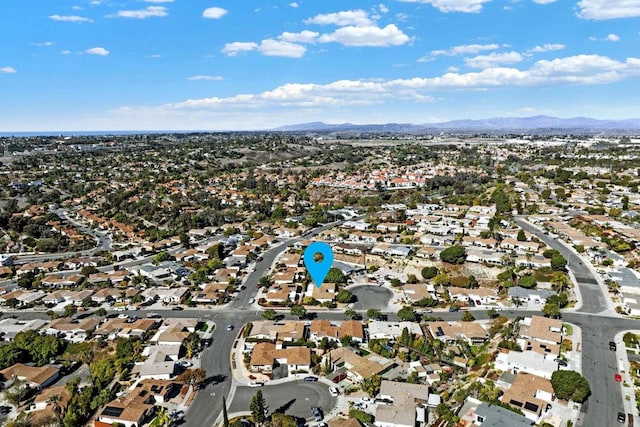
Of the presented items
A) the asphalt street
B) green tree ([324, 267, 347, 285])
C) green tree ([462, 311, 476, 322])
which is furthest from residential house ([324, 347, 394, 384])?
green tree ([324, 267, 347, 285])

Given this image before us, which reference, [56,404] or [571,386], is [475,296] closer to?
[571,386]

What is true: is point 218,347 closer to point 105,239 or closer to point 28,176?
point 105,239

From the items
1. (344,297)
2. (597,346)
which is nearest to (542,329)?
(597,346)

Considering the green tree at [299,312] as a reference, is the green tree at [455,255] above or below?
above

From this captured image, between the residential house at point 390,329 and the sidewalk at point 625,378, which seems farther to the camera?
the residential house at point 390,329

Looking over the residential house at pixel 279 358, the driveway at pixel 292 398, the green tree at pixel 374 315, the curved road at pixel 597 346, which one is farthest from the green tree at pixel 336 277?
the curved road at pixel 597 346

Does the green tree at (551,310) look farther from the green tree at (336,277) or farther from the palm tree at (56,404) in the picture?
the palm tree at (56,404)
